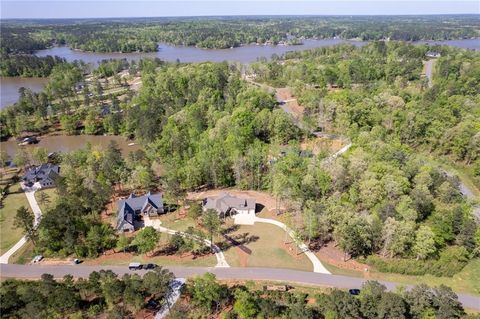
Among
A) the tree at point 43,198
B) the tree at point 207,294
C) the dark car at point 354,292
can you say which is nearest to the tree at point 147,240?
the tree at point 207,294

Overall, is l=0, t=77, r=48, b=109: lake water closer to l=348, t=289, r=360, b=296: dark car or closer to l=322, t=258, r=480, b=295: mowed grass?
l=322, t=258, r=480, b=295: mowed grass

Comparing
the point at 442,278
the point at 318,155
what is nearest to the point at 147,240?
the point at 318,155

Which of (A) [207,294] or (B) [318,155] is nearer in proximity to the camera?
(A) [207,294]

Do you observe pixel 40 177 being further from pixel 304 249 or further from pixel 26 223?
pixel 304 249

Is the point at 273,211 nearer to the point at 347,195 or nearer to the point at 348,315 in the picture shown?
the point at 347,195

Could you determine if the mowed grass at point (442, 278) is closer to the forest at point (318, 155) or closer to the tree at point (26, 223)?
the forest at point (318, 155)

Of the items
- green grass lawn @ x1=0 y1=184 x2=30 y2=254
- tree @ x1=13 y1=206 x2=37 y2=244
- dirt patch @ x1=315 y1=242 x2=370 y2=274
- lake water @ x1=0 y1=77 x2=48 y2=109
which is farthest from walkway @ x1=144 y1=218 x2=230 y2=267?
lake water @ x1=0 y1=77 x2=48 y2=109

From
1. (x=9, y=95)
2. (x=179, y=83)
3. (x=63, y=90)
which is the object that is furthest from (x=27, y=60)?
(x=179, y=83)
